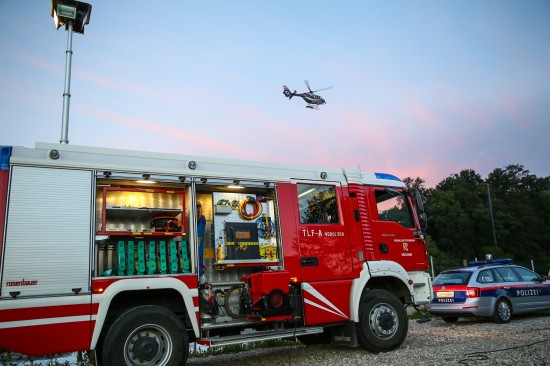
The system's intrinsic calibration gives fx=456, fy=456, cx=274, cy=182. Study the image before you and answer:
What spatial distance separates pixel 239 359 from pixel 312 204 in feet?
10.6

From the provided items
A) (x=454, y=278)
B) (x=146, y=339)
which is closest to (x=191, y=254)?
(x=146, y=339)

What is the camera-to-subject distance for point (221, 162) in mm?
7488

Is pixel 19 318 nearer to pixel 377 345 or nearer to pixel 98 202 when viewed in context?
pixel 98 202

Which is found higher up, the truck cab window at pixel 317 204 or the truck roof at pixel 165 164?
the truck roof at pixel 165 164

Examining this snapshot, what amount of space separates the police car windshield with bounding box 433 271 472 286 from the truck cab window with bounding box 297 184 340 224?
528 cm

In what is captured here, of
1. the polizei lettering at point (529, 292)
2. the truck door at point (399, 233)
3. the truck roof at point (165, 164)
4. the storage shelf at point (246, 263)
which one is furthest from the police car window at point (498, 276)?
the storage shelf at point (246, 263)

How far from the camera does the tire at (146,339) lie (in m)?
5.83

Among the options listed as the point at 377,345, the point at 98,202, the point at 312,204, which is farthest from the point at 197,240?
the point at 377,345

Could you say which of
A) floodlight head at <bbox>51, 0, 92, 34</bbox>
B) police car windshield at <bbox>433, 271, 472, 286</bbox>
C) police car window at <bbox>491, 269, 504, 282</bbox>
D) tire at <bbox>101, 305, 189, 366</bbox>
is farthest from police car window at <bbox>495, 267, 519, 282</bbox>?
floodlight head at <bbox>51, 0, 92, 34</bbox>

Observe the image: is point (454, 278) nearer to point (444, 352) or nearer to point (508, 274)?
point (508, 274)

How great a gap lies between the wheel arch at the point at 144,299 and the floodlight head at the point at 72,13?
19.1 ft

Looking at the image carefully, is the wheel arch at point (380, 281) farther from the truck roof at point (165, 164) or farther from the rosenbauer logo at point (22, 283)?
the rosenbauer logo at point (22, 283)

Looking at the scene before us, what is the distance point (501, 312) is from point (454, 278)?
4.39 feet

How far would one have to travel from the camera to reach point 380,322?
8180 millimetres
